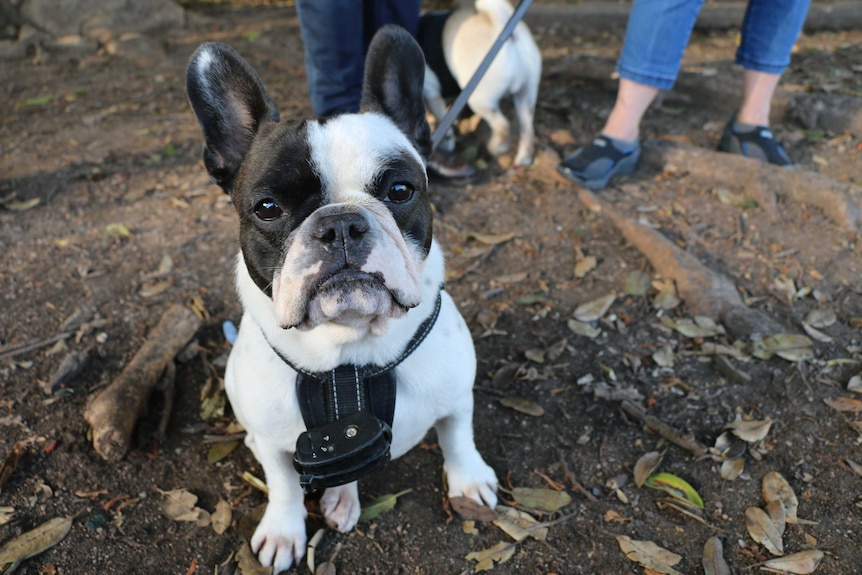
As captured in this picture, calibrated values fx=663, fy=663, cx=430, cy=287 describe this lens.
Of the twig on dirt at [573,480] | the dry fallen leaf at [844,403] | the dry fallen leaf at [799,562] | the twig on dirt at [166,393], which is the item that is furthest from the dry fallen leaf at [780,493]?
the twig on dirt at [166,393]

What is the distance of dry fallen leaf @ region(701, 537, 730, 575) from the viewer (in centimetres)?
214

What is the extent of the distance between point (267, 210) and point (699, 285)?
2283 mm

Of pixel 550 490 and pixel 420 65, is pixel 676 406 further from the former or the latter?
pixel 420 65

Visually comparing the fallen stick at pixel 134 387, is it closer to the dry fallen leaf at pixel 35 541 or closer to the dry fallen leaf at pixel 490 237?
the dry fallen leaf at pixel 35 541

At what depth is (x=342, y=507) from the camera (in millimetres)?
2398

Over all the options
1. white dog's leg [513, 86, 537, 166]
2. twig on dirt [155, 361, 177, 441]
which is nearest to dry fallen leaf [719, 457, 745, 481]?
twig on dirt [155, 361, 177, 441]

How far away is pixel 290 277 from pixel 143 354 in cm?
160

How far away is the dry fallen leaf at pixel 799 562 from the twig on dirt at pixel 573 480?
0.59 metres

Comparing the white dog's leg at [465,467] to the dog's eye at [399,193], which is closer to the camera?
the dog's eye at [399,193]

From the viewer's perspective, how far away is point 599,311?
3299mm

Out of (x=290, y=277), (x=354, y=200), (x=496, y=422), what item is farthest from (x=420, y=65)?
(x=496, y=422)

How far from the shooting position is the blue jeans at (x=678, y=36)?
3656 millimetres

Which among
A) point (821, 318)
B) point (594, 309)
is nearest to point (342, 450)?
point (594, 309)

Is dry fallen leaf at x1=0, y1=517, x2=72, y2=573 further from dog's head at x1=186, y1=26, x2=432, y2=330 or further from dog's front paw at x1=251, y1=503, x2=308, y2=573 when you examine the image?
dog's head at x1=186, y1=26, x2=432, y2=330
